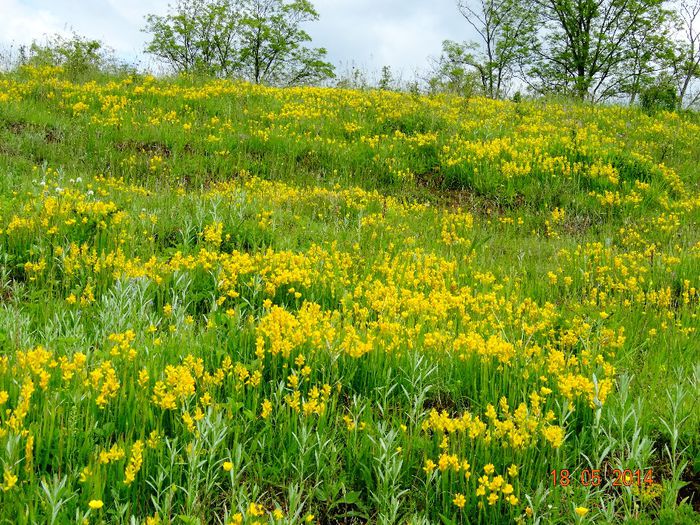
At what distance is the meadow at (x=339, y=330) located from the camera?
2.36 metres

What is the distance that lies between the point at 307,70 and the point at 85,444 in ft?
164

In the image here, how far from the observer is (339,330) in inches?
143

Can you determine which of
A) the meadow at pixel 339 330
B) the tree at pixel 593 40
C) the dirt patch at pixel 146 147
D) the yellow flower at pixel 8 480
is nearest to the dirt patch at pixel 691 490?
the meadow at pixel 339 330

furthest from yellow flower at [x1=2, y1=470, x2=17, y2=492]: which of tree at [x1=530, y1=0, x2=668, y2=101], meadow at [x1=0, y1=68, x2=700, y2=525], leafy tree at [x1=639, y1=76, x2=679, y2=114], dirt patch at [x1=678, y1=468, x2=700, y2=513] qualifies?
tree at [x1=530, y1=0, x2=668, y2=101]

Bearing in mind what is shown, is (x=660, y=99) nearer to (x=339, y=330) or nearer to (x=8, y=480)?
(x=339, y=330)

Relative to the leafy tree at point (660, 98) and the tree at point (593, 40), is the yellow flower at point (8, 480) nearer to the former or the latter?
the leafy tree at point (660, 98)

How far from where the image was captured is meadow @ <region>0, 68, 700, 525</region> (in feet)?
7.74

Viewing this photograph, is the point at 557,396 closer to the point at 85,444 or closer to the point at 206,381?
the point at 206,381

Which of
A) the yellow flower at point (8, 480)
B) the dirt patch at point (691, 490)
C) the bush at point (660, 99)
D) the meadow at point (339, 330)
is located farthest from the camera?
the bush at point (660, 99)

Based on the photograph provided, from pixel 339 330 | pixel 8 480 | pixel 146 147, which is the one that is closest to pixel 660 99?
pixel 146 147

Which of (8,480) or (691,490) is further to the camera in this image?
(691,490)

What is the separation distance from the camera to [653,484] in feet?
8.06

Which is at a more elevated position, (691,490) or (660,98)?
(660,98)

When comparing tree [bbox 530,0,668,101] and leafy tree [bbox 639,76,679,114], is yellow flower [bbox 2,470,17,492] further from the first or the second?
tree [bbox 530,0,668,101]
